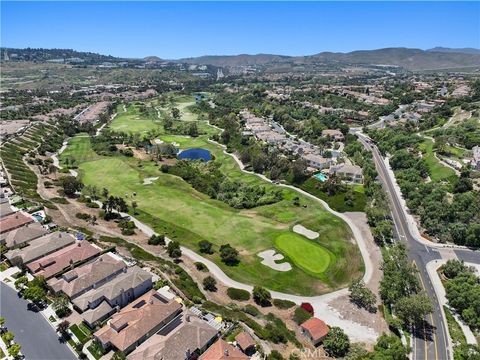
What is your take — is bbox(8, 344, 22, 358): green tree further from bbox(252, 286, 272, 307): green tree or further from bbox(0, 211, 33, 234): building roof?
bbox(0, 211, 33, 234): building roof

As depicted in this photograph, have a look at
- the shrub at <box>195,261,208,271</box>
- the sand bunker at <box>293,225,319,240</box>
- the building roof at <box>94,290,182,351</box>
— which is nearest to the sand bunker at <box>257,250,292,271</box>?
the sand bunker at <box>293,225,319,240</box>

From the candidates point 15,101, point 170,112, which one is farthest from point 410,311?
point 15,101

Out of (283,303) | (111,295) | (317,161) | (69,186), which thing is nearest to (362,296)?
(283,303)

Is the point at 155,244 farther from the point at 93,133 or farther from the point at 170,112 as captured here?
the point at 170,112

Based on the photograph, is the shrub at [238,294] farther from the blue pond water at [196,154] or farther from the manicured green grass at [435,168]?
the blue pond water at [196,154]

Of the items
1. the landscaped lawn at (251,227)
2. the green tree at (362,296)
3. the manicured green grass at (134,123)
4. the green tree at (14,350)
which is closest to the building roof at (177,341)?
the green tree at (14,350)

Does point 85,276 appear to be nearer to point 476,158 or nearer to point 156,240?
point 156,240

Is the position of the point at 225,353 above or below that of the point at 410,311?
above
